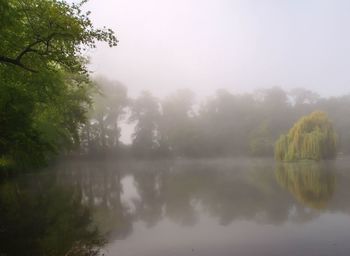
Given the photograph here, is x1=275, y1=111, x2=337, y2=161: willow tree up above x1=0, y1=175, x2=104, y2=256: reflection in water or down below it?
above

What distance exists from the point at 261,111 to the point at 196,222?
212 feet

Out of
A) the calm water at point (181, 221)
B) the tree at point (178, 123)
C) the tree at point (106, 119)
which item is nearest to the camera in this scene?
the calm water at point (181, 221)

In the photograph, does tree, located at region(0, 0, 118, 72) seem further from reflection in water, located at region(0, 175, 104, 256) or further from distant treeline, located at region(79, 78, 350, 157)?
distant treeline, located at region(79, 78, 350, 157)

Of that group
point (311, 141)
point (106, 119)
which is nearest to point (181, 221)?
point (311, 141)

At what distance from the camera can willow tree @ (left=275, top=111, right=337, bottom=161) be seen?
1521 inches

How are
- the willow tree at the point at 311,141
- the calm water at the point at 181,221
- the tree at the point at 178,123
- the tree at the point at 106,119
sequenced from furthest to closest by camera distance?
the tree at the point at 178,123, the tree at the point at 106,119, the willow tree at the point at 311,141, the calm water at the point at 181,221

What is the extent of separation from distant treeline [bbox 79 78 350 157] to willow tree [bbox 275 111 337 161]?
19.4m

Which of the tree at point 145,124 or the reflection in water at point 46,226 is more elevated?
the tree at point 145,124

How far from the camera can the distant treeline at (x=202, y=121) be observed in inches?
2511

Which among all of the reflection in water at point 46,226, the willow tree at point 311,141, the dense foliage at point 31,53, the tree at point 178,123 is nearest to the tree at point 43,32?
the dense foliage at point 31,53

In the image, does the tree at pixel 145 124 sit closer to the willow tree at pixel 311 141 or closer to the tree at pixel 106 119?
the tree at pixel 106 119

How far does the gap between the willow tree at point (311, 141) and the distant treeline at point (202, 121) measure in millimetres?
19403

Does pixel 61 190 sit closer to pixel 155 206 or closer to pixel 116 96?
pixel 155 206

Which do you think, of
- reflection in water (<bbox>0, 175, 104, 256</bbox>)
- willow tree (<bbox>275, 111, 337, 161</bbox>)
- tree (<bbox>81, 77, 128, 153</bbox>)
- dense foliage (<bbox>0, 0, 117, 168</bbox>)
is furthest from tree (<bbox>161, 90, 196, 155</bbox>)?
dense foliage (<bbox>0, 0, 117, 168</bbox>)
